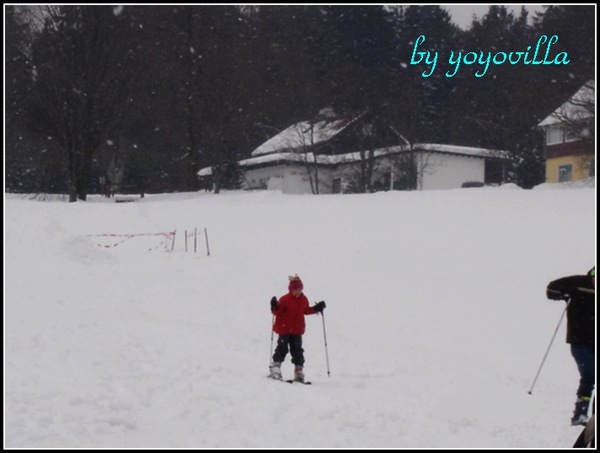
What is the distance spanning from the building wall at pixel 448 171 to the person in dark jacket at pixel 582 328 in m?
41.2

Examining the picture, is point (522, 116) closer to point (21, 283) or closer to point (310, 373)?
point (21, 283)

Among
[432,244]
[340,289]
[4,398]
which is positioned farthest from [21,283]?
[432,244]

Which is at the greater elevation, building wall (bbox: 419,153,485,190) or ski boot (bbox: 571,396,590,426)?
building wall (bbox: 419,153,485,190)

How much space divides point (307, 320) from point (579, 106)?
2802cm

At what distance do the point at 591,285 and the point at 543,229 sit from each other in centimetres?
1818

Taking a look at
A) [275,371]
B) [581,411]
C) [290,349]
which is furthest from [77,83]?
[581,411]

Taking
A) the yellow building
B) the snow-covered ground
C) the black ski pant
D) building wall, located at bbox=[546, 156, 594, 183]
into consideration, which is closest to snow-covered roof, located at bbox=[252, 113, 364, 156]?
the yellow building

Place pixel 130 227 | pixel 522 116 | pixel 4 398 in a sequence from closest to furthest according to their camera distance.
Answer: pixel 4 398
pixel 130 227
pixel 522 116

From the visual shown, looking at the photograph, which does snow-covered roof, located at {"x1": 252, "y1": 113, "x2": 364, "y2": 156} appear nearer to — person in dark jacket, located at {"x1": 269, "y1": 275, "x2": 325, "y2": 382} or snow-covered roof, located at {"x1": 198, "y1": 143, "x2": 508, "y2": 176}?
snow-covered roof, located at {"x1": 198, "y1": 143, "x2": 508, "y2": 176}

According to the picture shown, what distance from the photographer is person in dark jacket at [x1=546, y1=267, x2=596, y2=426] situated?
319 inches

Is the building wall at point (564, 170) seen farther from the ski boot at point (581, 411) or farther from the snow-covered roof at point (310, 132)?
the ski boot at point (581, 411)

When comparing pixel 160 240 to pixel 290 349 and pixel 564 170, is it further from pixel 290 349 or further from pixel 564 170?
pixel 564 170

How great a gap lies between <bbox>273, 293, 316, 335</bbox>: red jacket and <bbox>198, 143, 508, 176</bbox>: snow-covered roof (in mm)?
35964

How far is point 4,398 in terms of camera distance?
802 cm
